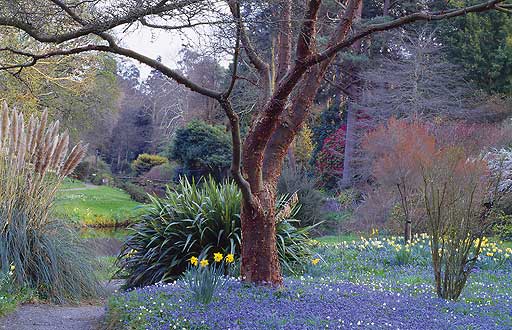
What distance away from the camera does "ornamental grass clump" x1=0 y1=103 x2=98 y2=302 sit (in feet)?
20.5

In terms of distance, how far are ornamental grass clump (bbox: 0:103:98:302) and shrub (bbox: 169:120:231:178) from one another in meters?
15.5

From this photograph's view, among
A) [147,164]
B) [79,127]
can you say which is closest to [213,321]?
[79,127]

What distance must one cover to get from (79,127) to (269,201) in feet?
66.2

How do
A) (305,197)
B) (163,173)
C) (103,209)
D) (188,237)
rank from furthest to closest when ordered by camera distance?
(163,173) → (103,209) → (305,197) → (188,237)

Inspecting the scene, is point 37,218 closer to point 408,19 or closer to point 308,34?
point 308,34

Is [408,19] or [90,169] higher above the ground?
[408,19]

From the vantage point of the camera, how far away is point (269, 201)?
16.8 feet

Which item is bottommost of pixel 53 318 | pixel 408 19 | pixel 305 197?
pixel 53 318

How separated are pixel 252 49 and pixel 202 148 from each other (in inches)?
687

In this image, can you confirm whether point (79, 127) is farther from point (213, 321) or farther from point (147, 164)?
point (213, 321)

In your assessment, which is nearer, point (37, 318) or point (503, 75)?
point (37, 318)

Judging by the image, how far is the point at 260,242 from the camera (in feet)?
16.5

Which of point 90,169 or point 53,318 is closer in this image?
point 53,318

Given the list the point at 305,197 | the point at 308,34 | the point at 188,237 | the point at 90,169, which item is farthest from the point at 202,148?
the point at 308,34
